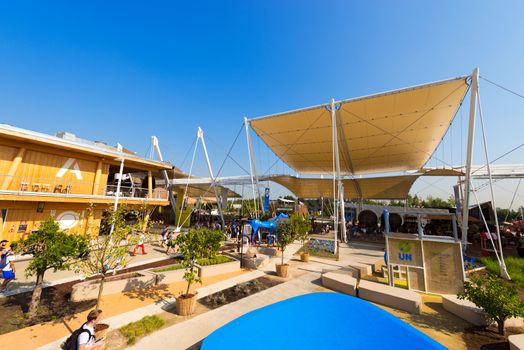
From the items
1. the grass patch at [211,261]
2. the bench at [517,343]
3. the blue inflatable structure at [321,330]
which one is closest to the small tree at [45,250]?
the blue inflatable structure at [321,330]

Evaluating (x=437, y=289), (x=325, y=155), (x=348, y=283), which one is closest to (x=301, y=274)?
(x=348, y=283)

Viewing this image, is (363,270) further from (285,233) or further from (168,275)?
(168,275)

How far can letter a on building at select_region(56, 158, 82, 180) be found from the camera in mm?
16766

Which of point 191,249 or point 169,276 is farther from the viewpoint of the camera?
point 169,276

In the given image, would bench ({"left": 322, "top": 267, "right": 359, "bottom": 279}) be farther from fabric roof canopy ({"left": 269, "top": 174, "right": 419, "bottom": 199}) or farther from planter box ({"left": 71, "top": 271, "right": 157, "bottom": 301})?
fabric roof canopy ({"left": 269, "top": 174, "right": 419, "bottom": 199})

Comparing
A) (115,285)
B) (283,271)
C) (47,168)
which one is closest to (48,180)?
(47,168)

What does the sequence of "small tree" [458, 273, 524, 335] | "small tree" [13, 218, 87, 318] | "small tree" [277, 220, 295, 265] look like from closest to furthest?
"small tree" [458, 273, 524, 335], "small tree" [13, 218, 87, 318], "small tree" [277, 220, 295, 265]

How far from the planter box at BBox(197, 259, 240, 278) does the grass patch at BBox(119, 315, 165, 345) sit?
14.4 ft

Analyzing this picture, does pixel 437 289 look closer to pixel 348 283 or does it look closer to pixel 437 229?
pixel 348 283

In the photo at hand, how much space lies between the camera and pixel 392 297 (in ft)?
26.5

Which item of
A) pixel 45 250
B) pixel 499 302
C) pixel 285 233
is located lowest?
pixel 499 302

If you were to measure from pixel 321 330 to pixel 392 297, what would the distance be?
3.88 meters

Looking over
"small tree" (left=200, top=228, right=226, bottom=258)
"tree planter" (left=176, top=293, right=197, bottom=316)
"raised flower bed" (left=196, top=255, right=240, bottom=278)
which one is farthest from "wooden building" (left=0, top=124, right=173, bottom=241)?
"tree planter" (left=176, top=293, right=197, bottom=316)

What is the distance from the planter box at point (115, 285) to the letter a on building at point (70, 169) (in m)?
12.4
